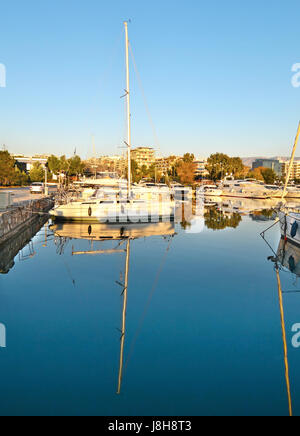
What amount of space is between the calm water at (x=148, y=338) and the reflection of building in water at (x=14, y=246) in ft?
1.34

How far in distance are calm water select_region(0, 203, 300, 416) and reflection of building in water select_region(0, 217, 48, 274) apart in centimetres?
41

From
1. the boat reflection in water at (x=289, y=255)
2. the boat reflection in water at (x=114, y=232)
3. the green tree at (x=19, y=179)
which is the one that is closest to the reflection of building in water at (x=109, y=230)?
the boat reflection in water at (x=114, y=232)

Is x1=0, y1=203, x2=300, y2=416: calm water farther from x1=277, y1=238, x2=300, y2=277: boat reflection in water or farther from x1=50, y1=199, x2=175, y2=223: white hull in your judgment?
x1=50, y1=199, x2=175, y2=223: white hull

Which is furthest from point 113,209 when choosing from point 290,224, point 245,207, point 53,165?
point 53,165

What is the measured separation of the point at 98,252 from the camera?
59.1 ft

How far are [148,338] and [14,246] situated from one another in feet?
40.4

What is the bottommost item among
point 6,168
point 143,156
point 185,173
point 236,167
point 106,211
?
point 106,211

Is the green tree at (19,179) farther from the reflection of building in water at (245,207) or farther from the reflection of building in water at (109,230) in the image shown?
the reflection of building in water at (109,230)

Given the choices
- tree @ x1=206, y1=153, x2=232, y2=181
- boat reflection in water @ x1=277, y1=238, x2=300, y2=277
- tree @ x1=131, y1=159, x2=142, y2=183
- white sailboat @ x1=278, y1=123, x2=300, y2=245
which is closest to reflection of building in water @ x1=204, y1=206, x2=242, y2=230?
white sailboat @ x1=278, y1=123, x2=300, y2=245

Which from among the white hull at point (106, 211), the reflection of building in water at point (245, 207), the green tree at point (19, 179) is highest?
the green tree at point (19, 179)

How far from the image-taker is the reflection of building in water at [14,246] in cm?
1498

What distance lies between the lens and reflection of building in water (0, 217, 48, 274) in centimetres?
1498

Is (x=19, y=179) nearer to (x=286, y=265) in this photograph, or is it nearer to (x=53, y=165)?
(x=53, y=165)

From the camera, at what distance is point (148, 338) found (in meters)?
8.36
